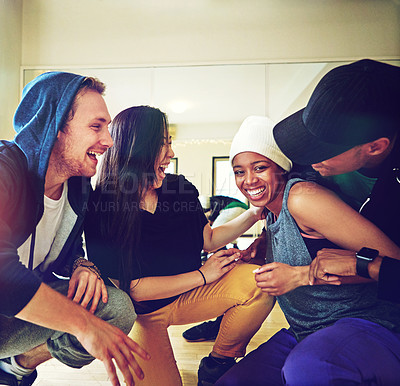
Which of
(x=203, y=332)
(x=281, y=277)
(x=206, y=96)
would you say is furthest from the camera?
(x=206, y=96)

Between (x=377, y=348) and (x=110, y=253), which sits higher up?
(x=110, y=253)

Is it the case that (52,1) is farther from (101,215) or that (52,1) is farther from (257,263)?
(257,263)

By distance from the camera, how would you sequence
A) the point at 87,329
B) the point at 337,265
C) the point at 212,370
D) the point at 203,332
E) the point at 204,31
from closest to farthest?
the point at 87,329
the point at 337,265
the point at 212,370
the point at 203,332
the point at 204,31

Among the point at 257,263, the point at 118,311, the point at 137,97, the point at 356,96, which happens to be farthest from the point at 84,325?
the point at 137,97

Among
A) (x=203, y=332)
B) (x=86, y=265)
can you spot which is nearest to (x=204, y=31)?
(x=86, y=265)

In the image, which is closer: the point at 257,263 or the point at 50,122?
the point at 50,122

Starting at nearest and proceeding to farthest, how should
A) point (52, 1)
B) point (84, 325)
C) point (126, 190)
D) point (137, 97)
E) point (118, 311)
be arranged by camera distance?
point (84, 325)
point (118, 311)
point (126, 190)
point (137, 97)
point (52, 1)

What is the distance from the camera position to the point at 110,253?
38.2 inches

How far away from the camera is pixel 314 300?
879mm

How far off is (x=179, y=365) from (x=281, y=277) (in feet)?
1.59

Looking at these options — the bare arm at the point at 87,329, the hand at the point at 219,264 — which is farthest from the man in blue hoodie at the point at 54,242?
the hand at the point at 219,264

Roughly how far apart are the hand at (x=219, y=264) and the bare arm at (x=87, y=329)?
40 cm

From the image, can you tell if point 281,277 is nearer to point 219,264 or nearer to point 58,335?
point 219,264

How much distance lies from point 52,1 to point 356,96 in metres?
1.43
